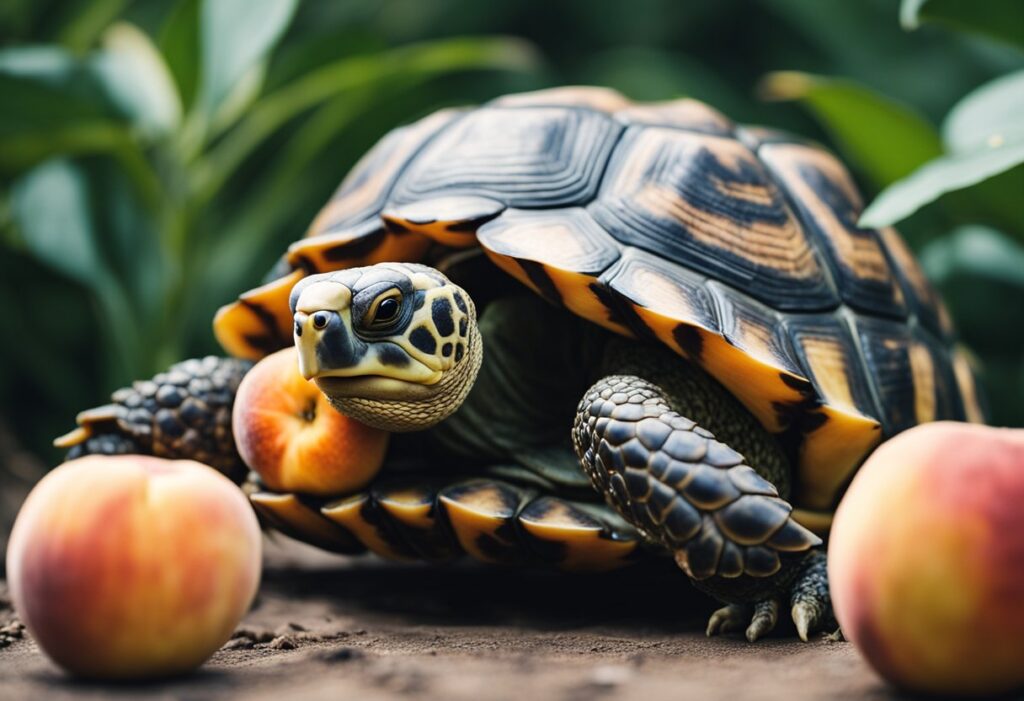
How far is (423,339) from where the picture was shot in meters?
1.61

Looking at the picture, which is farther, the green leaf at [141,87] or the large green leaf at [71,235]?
the large green leaf at [71,235]

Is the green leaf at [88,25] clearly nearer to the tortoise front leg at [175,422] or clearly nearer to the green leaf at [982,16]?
the tortoise front leg at [175,422]

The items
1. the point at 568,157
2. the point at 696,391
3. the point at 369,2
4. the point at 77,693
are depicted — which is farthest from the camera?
the point at 369,2

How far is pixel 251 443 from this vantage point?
→ 1793mm

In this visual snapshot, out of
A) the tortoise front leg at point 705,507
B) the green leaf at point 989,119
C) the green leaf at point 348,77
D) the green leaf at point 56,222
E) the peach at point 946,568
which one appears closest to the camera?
the peach at point 946,568

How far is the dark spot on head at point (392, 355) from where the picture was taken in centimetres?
157

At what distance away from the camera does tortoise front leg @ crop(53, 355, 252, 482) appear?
1.99m

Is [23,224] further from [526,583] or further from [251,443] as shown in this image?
[526,583]

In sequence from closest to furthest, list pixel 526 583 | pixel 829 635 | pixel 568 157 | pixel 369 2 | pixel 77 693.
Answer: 1. pixel 77 693
2. pixel 829 635
3. pixel 568 157
4. pixel 526 583
5. pixel 369 2

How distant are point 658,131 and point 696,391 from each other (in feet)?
1.87

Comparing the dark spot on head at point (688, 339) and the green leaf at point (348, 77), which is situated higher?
the green leaf at point (348, 77)

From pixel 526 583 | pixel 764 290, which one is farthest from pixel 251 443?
pixel 764 290

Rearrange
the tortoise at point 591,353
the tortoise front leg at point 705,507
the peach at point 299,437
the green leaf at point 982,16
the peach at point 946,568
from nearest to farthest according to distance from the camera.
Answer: the peach at point 946,568
the tortoise front leg at point 705,507
the tortoise at point 591,353
the peach at point 299,437
the green leaf at point 982,16

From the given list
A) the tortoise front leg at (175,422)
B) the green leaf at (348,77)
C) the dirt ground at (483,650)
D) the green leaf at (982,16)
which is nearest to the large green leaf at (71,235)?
the green leaf at (348,77)
